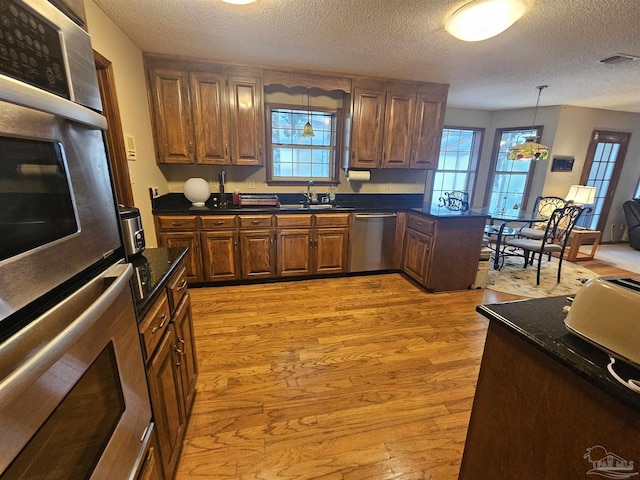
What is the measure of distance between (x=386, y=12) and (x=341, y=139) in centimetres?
178

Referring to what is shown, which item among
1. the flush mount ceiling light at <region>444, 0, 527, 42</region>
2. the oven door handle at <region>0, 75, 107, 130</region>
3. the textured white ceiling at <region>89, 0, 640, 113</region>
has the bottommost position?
the oven door handle at <region>0, 75, 107, 130</region>

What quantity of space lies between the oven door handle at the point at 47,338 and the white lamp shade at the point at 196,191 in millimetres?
2743

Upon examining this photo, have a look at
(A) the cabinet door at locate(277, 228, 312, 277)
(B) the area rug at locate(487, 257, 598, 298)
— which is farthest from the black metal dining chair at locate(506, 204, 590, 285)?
(A) the cabinet door at locate(277, 228, 312, 277)

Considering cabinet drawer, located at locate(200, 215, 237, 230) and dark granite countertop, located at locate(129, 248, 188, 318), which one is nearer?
dark granite countertop, located at locate(129, 248, 188, 318)

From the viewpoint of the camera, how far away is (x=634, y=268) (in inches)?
169

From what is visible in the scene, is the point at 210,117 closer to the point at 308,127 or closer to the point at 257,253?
the point at 308,127

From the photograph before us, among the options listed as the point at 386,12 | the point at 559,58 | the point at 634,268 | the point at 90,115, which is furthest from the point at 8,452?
the point at 634,268

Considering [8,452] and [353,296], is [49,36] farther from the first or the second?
[353,296]

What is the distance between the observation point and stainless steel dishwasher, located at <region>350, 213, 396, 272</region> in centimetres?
348

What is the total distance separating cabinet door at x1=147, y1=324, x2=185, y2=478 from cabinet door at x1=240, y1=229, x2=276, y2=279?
1.94 m

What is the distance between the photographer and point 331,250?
11.4 feet

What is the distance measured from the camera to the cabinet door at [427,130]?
3559 millimetres

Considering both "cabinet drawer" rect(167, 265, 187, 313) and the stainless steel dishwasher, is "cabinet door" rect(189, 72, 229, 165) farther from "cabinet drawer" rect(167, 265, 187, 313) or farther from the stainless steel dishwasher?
"cabinet drawer" rect(167, 265, 187, 313)

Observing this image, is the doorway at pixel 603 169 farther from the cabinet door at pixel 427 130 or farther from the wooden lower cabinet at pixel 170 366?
the wooden lower cabinet at pixel 170 366
